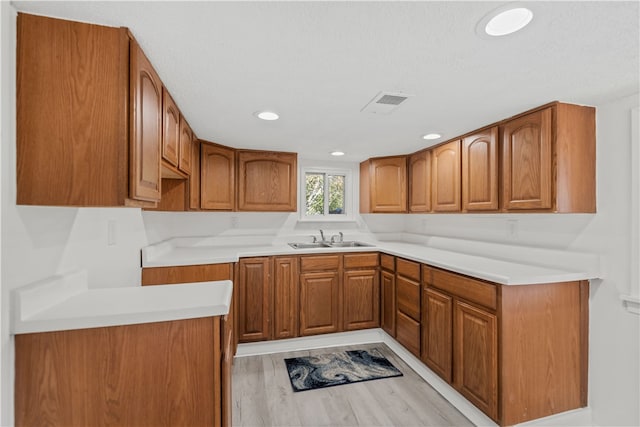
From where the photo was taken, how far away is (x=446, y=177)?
2.66 metres

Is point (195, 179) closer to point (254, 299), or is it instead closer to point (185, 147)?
point (185, 147)

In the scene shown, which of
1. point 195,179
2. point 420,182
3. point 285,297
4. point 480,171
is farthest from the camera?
point 420,182

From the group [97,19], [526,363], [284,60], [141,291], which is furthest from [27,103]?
[526,363]

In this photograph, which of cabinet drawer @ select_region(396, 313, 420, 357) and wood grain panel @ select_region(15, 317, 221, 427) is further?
cabinet drawer @ select_region(396, 313, 420, 357)

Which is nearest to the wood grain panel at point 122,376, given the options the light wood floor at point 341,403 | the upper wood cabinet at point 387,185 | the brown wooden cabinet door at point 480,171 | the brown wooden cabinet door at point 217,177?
the light wood floor at point 341,403

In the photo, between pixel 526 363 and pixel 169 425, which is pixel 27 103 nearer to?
pixel 169 425

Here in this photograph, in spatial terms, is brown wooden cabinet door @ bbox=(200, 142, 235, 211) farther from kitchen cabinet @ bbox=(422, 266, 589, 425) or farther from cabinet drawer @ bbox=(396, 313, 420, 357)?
kitchen cabinet @ bbox=(422, 266, 589, 425)

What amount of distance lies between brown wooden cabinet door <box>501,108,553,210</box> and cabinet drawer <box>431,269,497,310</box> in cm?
61

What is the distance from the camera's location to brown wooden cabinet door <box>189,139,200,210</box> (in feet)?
8.36

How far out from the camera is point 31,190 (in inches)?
37.5

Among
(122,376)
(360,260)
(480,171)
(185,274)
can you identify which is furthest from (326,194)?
(122,376)

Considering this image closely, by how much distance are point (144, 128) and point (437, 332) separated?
2.27 meters

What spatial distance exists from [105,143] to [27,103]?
0.83ft

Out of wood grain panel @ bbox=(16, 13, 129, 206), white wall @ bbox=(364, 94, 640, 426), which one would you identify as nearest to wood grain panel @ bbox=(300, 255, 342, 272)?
white wall @ bbox=(364, 94, 640, 426)
